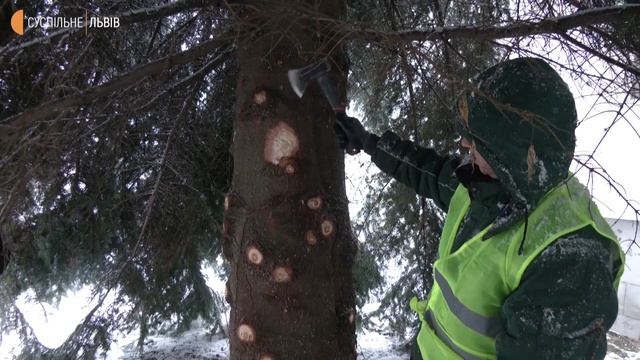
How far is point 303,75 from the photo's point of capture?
176 centimetres

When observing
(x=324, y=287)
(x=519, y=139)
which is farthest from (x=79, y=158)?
(x=519, y=139)

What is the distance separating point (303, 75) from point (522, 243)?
92 cm

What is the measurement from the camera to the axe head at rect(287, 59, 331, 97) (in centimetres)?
175

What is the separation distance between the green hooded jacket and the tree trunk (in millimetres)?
500

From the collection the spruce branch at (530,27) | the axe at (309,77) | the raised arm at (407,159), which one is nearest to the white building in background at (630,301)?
the raised arm at (407,159)

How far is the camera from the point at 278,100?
5.85 feet

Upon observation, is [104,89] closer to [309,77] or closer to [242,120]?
[242,120]

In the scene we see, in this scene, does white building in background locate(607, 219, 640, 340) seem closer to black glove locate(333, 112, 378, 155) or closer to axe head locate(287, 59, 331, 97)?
black glove locate(333, 112, 378, 155)

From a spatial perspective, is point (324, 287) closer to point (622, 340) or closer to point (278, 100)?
point (278, 100)

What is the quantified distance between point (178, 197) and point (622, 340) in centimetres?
603

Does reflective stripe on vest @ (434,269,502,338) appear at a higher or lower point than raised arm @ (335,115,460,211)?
lower

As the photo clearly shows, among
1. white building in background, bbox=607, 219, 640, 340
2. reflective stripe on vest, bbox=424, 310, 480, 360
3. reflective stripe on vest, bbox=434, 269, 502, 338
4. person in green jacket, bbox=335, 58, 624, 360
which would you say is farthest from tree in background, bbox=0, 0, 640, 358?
white building in background, bbox=607, 219, 640, 340

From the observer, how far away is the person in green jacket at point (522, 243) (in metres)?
1.18

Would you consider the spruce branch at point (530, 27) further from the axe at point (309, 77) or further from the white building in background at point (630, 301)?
the white building in background at point (630, 301)
